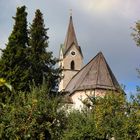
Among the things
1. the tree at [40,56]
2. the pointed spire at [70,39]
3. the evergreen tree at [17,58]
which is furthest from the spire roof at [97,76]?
the pointed spire at [70,39]

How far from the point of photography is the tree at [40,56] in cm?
3944

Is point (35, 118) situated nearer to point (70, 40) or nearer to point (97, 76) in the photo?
point (97, 76)

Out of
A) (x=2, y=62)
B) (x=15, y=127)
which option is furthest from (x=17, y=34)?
(x=15, y=127)

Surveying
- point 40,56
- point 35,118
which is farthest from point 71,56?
point 35,118

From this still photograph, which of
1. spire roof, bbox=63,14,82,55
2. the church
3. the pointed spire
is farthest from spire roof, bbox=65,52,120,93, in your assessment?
the pointed spire

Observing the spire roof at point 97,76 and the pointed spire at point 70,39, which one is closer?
the spire roof at point 97,76

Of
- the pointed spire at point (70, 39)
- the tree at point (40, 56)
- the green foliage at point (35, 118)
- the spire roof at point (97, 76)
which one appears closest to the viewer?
the green foliage at point (35, 118)

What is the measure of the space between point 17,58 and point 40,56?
466 centimetres

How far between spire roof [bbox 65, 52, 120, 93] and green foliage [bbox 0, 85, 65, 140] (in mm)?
29719

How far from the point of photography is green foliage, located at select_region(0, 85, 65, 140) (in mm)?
20203

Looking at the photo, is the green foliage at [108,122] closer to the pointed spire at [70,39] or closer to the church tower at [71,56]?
the church tower at [71,56]

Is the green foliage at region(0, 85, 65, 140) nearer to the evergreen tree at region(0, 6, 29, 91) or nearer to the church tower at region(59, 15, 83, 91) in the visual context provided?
the evergreen tree at region(0, 6, 29, 91)

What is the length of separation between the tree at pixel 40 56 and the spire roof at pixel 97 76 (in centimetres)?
1201

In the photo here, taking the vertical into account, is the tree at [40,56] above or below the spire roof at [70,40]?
below
